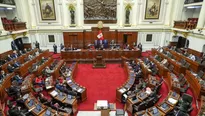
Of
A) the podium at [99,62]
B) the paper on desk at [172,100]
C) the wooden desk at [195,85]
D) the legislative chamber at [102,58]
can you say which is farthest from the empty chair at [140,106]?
the podium at [99,62]

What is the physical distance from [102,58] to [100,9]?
704 centimetres

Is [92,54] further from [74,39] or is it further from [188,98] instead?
[188,98]

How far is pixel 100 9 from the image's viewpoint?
57.6 ft

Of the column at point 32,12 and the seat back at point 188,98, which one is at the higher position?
the column at point 32,12

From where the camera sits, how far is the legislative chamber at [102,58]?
7184mm

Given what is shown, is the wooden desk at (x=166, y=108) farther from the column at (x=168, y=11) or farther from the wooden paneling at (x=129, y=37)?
→ the column at (x=168, y=11)

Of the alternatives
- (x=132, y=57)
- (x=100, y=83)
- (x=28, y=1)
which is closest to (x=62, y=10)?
(x=28, y=1)

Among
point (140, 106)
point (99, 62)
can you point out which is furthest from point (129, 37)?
point (140, 106)

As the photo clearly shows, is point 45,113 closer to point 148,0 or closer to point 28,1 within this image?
point 28,1

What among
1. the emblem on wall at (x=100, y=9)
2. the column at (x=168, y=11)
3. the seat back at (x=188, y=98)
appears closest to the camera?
the seat back at (x=188, y=98)

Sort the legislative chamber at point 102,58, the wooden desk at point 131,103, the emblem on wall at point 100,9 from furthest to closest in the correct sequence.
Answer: the emblem on wall at point 100,9, the legislative chamber at point 102,58, the wooden desk at point 131,103

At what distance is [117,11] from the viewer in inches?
699

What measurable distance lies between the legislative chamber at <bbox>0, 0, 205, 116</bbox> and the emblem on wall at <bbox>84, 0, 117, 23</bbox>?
0.39ft

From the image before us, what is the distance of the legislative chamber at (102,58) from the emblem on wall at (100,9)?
12 centimetres
